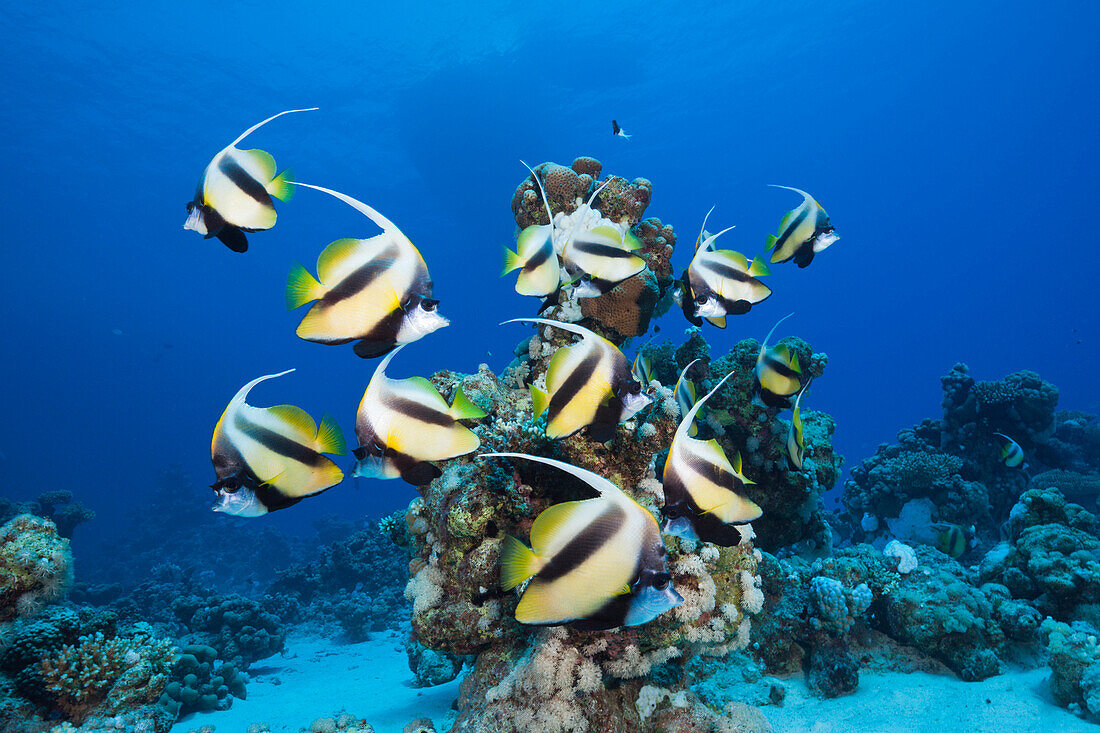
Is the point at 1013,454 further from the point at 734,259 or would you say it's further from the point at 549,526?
the point at 549,526

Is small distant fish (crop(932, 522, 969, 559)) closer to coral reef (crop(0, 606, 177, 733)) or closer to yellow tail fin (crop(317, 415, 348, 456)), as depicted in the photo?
yellow tail fin (crop(317, 415, 348, 456))

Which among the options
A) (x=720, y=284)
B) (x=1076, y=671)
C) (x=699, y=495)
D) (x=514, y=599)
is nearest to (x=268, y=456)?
(x=699, y=495)

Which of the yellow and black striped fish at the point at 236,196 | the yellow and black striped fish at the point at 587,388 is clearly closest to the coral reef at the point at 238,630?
the yellow and black striped fish at the point at 236,196

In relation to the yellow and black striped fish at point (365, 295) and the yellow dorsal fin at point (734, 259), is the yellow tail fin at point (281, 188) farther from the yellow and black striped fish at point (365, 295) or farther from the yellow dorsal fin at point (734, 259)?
the yellow dorsal fin at point (734, 259)

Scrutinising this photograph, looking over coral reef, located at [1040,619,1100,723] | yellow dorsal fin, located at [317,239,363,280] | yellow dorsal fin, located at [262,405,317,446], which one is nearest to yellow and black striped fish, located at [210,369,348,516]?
yellow dorsal fin, located at [262,405,317,446]

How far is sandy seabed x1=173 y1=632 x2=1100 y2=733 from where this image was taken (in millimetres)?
4363

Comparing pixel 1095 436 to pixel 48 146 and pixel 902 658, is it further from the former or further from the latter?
pixel 48 146

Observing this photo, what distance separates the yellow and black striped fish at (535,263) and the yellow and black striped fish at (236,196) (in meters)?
1.27

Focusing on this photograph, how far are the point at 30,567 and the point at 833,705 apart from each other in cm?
744

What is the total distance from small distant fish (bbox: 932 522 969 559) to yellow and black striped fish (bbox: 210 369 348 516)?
9.92 metres

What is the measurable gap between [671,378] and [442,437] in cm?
490

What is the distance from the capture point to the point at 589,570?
1.45 m

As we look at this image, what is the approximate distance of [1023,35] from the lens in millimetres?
58875

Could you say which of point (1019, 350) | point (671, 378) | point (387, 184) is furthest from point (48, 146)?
point (1019, 350)
